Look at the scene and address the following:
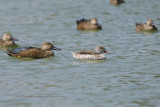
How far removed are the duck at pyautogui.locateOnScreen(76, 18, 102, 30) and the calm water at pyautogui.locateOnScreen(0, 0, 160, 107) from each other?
1.23 ft

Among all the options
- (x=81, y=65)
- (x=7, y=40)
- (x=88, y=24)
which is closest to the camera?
(x=81, y=65)

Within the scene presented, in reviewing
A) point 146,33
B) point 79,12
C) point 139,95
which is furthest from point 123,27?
point 139,95

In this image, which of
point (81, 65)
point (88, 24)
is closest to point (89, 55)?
point (81, 65)

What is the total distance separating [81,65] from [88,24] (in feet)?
25.4

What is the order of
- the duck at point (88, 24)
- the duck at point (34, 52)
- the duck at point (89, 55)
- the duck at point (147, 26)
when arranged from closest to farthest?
1. the duck at point (89, 55)
2. the duck at point (34, 52)
3. the duck at point (147, 26)
4. the duck at point (88, 24)

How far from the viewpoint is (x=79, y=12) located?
2573cm

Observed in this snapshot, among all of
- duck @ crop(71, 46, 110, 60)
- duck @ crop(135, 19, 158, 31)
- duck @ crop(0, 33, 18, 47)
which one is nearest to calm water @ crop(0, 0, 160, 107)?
duck @ crop(71, 46, 110, 60)

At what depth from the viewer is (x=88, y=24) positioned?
21.9 metres

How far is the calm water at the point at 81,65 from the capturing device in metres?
10.9

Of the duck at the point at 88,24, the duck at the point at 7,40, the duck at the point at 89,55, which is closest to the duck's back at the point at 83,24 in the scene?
the duck at the point at 88,24

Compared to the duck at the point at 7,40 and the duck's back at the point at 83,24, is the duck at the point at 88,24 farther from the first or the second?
the duck at the point at 7,40

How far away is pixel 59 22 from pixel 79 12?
2.99 m

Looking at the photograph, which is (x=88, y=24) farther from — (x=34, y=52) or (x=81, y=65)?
(x=81, y=65)

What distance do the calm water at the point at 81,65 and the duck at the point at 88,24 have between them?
37 cm
